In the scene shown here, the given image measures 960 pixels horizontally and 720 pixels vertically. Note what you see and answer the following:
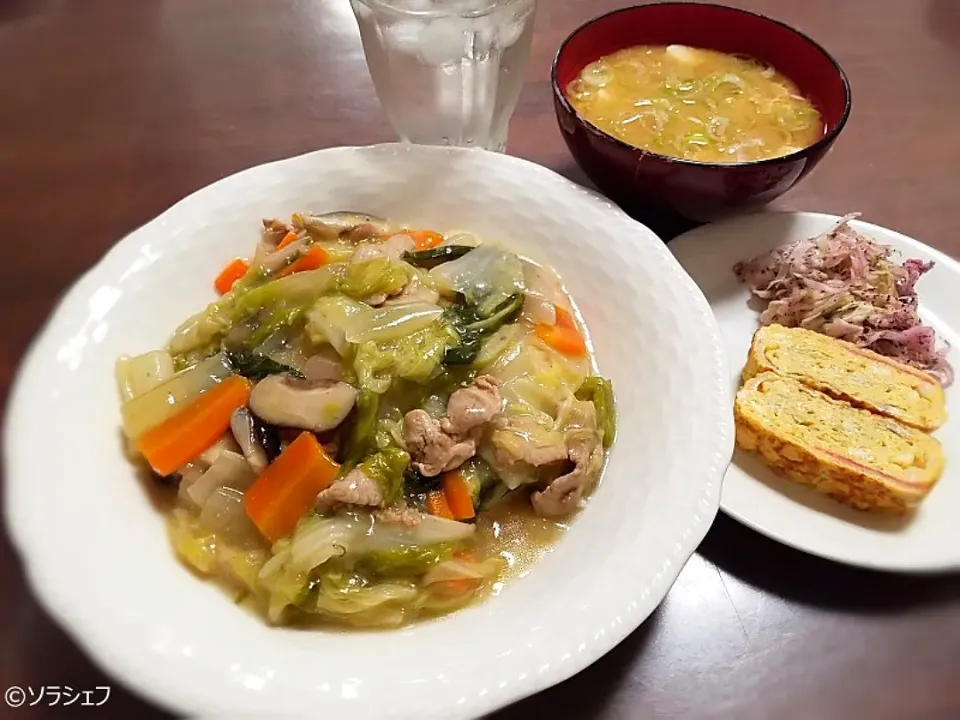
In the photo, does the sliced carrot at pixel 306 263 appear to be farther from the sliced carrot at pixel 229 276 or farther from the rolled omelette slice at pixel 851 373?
the rolled omelette slice at pixel 851 373

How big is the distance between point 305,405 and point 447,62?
1.15m

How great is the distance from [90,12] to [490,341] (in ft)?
8.74

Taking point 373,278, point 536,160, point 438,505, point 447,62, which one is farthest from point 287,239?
point 536,160

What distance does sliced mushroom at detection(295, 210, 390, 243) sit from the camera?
6.57ft

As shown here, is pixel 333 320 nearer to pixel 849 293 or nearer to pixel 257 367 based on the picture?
pixel 257 367

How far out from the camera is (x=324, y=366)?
5.51ft

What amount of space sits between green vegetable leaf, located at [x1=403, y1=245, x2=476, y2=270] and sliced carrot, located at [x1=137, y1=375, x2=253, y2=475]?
1.73 ft

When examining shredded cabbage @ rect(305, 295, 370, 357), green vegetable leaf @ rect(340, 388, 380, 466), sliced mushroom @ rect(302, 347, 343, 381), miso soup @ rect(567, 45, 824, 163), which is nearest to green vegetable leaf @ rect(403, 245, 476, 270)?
shredded cabbage @ rect(305, 295, 370, 357)

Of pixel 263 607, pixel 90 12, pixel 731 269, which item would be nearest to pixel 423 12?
pixel 731 269

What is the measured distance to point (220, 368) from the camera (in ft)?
5.59

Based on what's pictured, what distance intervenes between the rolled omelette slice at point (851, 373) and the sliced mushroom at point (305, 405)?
1.02 m

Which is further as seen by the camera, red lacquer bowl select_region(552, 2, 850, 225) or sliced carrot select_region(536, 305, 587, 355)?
red lacquer bowl select_region(552, 2, 850, 225)

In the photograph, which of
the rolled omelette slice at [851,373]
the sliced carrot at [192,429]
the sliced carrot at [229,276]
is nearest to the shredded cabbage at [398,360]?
the sliced carrot at [192,429]

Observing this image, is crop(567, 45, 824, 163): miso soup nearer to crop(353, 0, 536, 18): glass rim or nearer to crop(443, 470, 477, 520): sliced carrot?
crop(353, 0, 536, 18): glass rim
